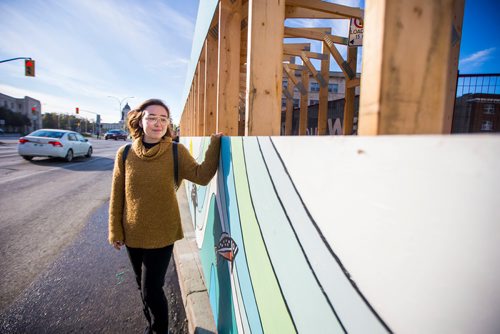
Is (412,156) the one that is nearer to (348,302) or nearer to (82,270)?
(348,302)

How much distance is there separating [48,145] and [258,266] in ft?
48.2

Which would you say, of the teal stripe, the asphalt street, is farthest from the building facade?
the teal stripe

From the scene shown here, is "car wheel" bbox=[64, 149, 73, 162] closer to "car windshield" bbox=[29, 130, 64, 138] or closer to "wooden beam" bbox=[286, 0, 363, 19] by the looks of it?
"car windshield" bbox=[29, 130, 64, 138]

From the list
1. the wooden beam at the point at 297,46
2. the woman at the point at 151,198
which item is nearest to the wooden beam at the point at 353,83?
the wooden beam at the point at 297,46

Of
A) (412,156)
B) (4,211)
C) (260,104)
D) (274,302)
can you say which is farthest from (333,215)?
(4,211)

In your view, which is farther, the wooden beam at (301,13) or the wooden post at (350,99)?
the wooden post at (350,99)

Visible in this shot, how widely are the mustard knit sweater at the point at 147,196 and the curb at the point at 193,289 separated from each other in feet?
2.60

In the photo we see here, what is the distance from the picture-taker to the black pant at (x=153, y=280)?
78.6 inches

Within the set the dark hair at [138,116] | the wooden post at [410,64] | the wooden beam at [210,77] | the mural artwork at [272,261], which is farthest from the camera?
the wooden beam at [210,77]

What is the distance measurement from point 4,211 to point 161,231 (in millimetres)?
5500

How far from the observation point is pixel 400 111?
657 mm

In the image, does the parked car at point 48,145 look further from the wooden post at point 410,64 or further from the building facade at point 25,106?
the building facade at point 25,106

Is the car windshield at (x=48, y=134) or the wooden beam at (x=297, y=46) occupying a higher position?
the wooden beam at (x=297, y=46)

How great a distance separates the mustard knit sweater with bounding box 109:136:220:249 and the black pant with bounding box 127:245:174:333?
0.10 m
